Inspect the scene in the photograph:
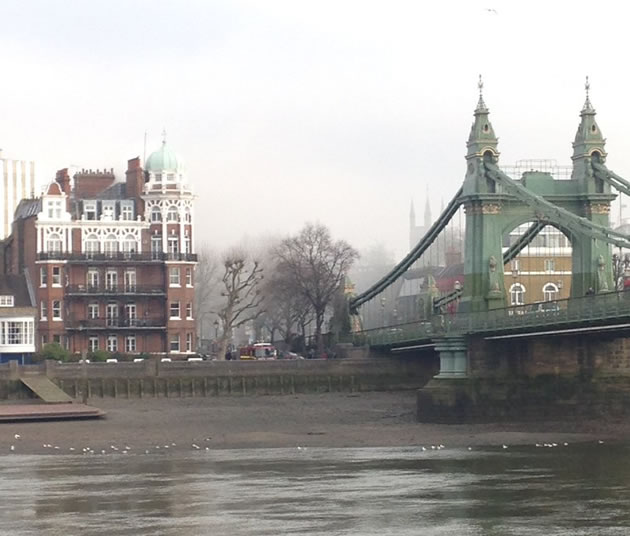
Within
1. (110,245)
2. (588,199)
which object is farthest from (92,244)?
(588,199)

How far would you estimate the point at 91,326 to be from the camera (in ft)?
364

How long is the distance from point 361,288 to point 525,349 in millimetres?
95585

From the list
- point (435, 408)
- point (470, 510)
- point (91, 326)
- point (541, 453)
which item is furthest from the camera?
point (91, 326)

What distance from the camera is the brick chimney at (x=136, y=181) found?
4537 inches

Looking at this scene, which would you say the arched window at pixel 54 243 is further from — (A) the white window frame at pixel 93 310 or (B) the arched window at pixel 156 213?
(B) the arched window at pixel 156 213

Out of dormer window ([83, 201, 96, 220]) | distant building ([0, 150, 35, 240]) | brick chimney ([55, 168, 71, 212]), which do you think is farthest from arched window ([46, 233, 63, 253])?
distant building ([0, 150, 35, 240])

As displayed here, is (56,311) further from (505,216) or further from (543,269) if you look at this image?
(505,216)

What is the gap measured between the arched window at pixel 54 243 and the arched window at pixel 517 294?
29.8m

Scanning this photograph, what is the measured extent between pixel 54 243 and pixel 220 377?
71.3 ft

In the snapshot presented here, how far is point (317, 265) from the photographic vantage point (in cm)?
12481

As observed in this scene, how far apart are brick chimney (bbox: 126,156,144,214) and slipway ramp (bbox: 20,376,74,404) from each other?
→ 26.8 metres

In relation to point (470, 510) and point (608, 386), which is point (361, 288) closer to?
point (608, 386)

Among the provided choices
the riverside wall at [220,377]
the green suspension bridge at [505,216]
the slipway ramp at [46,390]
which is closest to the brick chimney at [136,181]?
the riverside wall at [220,377]

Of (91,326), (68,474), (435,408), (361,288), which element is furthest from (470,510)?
(361,288)
